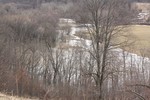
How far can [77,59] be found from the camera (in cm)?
3459

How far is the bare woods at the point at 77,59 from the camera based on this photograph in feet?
57.1

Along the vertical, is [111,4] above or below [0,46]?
above

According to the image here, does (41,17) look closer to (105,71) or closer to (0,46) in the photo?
(0,46)

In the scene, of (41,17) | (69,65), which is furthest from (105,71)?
(41,17)

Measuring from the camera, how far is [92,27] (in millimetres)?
20797

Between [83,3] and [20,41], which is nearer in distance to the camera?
[83,3]

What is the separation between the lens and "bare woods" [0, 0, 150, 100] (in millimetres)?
17391

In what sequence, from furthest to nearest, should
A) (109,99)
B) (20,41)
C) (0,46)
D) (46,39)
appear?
(46,39) → (20,41) → (0,46) → (109,99)

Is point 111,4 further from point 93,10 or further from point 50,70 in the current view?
point 50,70

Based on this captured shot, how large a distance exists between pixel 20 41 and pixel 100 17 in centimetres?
2663

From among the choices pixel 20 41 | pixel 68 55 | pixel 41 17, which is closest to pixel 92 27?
pixel 68 55

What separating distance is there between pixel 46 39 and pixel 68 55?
35.9ft

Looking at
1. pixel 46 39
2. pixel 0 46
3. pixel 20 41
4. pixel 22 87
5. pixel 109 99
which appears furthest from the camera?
pixel 46 39

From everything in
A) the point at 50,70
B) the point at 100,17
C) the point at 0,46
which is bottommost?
the point at 50,70
